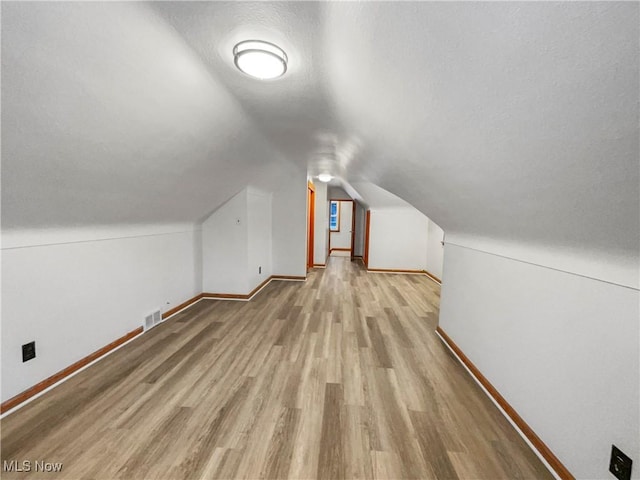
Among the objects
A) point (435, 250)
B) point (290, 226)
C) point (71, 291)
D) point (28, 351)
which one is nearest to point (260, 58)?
point (71, 291)

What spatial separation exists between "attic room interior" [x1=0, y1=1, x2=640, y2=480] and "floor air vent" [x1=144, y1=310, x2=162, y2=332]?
19 mm

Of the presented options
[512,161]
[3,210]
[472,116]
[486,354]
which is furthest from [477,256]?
[3,210]

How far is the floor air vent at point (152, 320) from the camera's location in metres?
3.09

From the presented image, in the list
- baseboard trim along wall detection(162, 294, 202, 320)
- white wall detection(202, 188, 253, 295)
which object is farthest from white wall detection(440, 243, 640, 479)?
baseboard trim along wall detection(162, 294, 202, 320)

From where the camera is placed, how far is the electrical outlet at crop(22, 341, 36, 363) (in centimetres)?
187

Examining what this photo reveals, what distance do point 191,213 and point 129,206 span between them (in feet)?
3.73

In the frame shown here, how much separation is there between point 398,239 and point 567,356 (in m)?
5.41

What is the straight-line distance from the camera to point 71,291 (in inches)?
87.4

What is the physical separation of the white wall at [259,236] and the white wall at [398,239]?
8.90ft

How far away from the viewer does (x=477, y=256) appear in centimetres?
238

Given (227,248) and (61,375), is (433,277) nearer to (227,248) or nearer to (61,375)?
(227,248)
